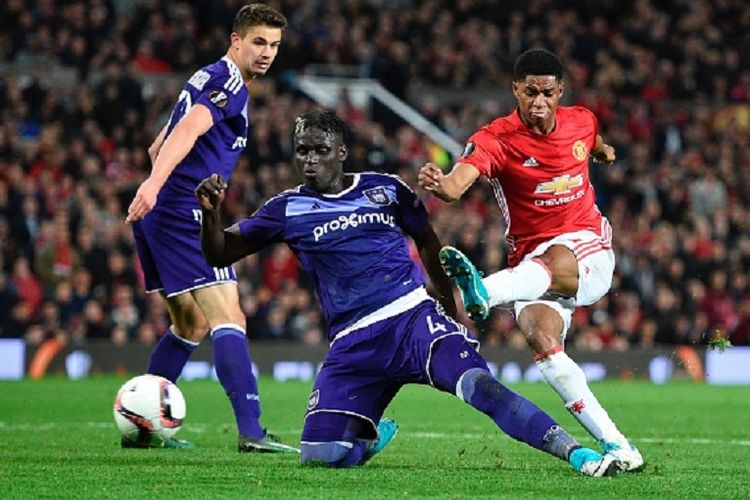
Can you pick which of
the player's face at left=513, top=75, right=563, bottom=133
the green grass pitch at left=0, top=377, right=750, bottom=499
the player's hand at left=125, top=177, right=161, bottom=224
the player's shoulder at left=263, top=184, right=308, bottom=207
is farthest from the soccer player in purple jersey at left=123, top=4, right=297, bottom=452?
the player's face at left=513, top=75, right=563, bottom=133

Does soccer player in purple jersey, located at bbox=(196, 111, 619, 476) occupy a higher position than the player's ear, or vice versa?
the player's ear

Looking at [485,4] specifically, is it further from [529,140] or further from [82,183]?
[529,140]

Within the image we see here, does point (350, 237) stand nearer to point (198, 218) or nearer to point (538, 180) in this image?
point (538, 180)

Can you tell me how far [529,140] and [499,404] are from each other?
1813mm

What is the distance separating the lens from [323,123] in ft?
24.7

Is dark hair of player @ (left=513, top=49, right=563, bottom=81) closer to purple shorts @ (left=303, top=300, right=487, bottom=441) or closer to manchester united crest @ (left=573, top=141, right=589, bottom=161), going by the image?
manchester united crest @ (left=573, top=141, right=589, bottom=161)

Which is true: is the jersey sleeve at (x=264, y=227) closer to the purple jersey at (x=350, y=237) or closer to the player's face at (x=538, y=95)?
the purple jersey at (x=350, y=237)

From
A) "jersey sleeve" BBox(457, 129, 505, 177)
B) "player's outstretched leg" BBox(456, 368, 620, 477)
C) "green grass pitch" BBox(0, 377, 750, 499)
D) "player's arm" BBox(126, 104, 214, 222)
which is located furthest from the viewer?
"player's arm" BBox(126, 104, 214, 222)

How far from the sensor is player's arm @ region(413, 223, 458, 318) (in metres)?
7.62

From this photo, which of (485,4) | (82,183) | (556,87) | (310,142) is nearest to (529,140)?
(556,87)

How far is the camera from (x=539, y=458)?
8.27 meters

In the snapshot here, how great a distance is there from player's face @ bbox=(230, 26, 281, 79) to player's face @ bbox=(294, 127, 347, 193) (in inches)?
55.8

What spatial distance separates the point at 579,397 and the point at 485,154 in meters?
1.37

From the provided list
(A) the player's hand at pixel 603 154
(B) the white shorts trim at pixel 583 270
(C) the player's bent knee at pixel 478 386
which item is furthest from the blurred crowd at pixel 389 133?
(C) the player's bent knee at pixel 478 386
